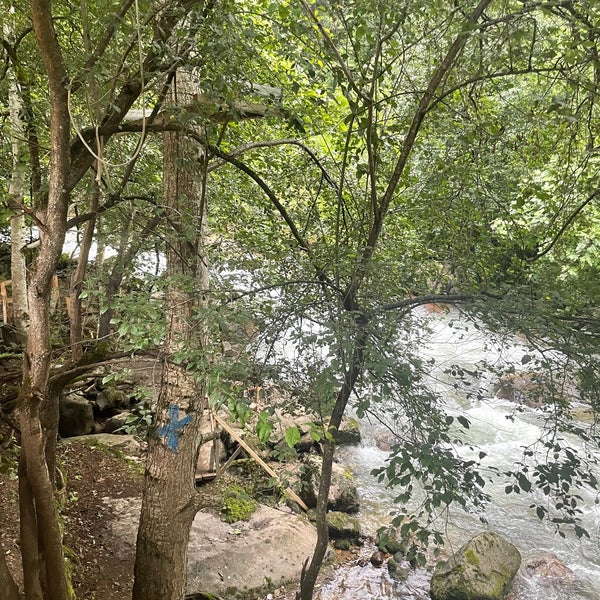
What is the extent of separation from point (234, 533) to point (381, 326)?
3832mm

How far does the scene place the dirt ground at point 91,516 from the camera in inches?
147

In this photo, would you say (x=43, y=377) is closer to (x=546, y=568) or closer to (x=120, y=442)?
(x=120, y=442)

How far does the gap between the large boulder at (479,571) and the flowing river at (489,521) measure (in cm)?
21

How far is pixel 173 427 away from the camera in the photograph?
11.3 ft

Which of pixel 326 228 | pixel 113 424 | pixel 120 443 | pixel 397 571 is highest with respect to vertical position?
pixel 326 228

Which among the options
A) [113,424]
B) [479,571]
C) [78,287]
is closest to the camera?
[78,287]

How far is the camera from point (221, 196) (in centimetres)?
437

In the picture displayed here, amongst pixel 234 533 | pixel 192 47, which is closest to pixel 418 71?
pixel 192 47

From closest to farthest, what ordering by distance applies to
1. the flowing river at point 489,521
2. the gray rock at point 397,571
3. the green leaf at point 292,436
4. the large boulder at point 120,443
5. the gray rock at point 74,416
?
the green leaf at point 292,436 < the flowing river at point 489,521 < the gray rock at point 397,571 < the large boulder at point 120,443 < the gray rock at point 74,416

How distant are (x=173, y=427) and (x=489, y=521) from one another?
16.9 feet

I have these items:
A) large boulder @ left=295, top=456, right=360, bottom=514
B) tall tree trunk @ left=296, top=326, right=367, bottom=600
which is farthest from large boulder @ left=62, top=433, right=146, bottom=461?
tall tree trunk @ left=296, top=326, right=367, bottom=600

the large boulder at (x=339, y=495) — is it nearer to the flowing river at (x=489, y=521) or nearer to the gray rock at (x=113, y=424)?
the flowing river at (x=489, y=521)

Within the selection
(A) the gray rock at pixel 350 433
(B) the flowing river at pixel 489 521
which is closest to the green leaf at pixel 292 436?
(B) the flowing river at pixel 489 521

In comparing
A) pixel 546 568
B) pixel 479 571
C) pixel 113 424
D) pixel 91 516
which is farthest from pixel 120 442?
pixel 546 568
